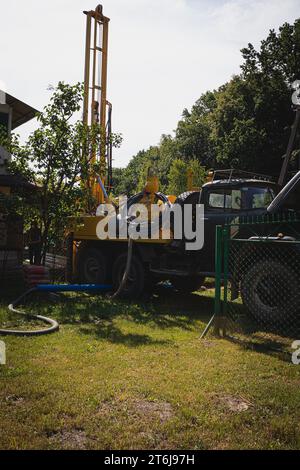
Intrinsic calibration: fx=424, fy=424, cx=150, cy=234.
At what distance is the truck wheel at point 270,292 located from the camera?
6527 mm

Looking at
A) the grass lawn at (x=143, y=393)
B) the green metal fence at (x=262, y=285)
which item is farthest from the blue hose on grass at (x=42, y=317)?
the green metal fence at (x=262, y=285)

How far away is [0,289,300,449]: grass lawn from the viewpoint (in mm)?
3344

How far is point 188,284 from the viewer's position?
34.1ft

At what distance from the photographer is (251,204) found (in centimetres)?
Answer: 840

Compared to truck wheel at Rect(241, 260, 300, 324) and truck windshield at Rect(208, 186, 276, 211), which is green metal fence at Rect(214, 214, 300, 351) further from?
truck windshield at Rect(208, 186, 276, 211)

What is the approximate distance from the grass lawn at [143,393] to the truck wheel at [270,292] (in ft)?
3.24

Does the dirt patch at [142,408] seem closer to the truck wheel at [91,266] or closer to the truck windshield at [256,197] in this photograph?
the truck windshield at [256,197]

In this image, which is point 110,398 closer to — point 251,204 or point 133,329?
point 133,329

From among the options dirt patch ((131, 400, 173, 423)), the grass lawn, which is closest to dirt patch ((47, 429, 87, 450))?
the grass lawn

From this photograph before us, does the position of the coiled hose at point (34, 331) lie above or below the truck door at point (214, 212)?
below

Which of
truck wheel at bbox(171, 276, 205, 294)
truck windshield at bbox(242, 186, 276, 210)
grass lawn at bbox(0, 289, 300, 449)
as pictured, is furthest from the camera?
truck wheel at bbox(171, 276, 205, 294)

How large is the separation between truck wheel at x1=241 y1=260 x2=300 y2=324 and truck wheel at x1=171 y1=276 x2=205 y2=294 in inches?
130

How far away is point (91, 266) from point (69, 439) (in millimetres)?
7990
